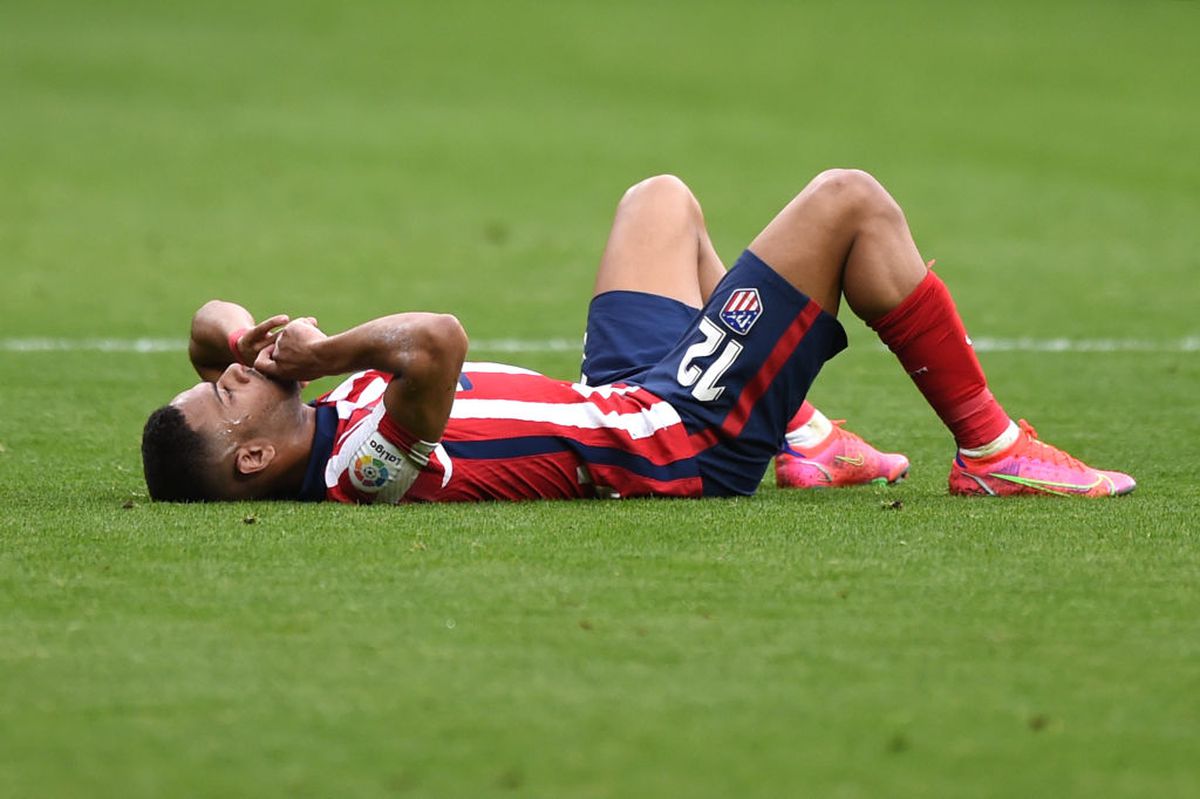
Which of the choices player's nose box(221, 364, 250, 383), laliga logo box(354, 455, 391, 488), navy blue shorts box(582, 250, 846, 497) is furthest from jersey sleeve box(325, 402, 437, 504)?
navy blue shorts box(582, 250, 846, 497)

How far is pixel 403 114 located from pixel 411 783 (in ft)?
58.8

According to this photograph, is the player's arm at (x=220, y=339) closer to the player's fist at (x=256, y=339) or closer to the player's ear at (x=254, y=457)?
the player's fist at (x=256, y=339)

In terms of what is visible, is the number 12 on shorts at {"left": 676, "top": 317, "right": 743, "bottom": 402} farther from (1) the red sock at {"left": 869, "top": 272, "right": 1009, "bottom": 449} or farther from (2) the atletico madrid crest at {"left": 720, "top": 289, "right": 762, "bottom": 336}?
(1) the red sock at {"left": 869, "top": 272, "right": 1009, "bottom": 449}

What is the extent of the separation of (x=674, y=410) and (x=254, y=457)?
1.13m

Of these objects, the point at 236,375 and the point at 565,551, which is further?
the point at 236,375

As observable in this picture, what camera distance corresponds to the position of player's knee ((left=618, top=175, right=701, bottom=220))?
575 centimetres

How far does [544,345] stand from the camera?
878cm

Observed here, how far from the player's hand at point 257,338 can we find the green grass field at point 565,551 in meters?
0.45

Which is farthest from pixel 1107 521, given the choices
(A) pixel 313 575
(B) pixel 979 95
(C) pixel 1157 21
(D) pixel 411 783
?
(C) pixel 1157 21

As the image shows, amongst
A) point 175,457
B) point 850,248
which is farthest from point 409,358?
point 850,248

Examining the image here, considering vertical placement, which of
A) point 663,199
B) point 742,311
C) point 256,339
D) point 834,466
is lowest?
point 834,466

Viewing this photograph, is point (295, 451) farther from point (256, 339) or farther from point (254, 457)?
point (256, 339)

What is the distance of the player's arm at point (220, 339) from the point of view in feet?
16.5

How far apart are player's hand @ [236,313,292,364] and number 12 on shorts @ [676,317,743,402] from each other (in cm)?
108
